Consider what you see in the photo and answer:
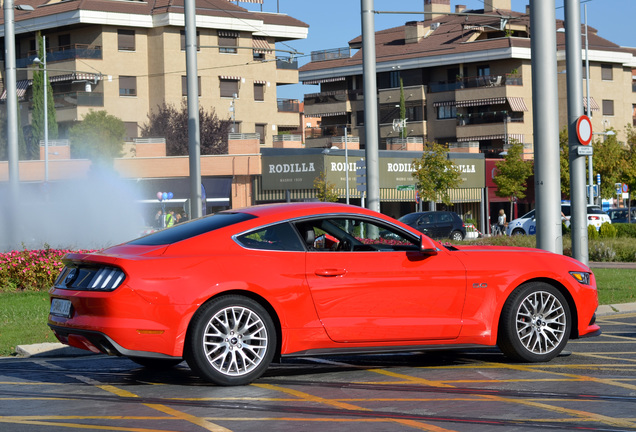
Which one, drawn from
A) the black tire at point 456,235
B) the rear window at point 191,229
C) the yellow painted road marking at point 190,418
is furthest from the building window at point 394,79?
the yellow painted road marking at point 190,418

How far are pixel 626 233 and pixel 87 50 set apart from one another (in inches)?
1762

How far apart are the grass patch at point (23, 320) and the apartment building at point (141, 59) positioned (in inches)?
2050

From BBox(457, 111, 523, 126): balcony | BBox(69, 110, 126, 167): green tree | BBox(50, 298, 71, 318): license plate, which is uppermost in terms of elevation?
BBox(457, 111, 523, 126): balcony

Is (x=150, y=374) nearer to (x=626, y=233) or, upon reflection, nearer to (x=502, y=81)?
(x=626, y=233)

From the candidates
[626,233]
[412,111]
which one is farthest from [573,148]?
[412,111]

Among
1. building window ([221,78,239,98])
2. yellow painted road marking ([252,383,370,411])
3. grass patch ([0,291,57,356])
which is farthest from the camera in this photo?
building window ([221,78,239,98])

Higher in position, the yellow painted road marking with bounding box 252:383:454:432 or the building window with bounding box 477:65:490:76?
the building window with bounding box 477:65:490:76

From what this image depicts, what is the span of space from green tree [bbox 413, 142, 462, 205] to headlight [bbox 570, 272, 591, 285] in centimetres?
5415

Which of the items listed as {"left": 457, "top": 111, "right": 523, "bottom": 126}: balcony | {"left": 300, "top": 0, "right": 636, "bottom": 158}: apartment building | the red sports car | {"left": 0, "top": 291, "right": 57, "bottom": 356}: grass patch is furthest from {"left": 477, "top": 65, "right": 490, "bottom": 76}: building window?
the red sports car

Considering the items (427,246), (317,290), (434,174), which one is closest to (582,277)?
(427,246)

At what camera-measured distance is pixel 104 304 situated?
820 centimetres

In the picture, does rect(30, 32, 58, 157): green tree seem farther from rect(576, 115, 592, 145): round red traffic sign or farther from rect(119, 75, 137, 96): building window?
rect(576, 115, 592, 145): round red traffic sign

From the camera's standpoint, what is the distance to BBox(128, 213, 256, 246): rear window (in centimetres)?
883

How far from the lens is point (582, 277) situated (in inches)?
392
